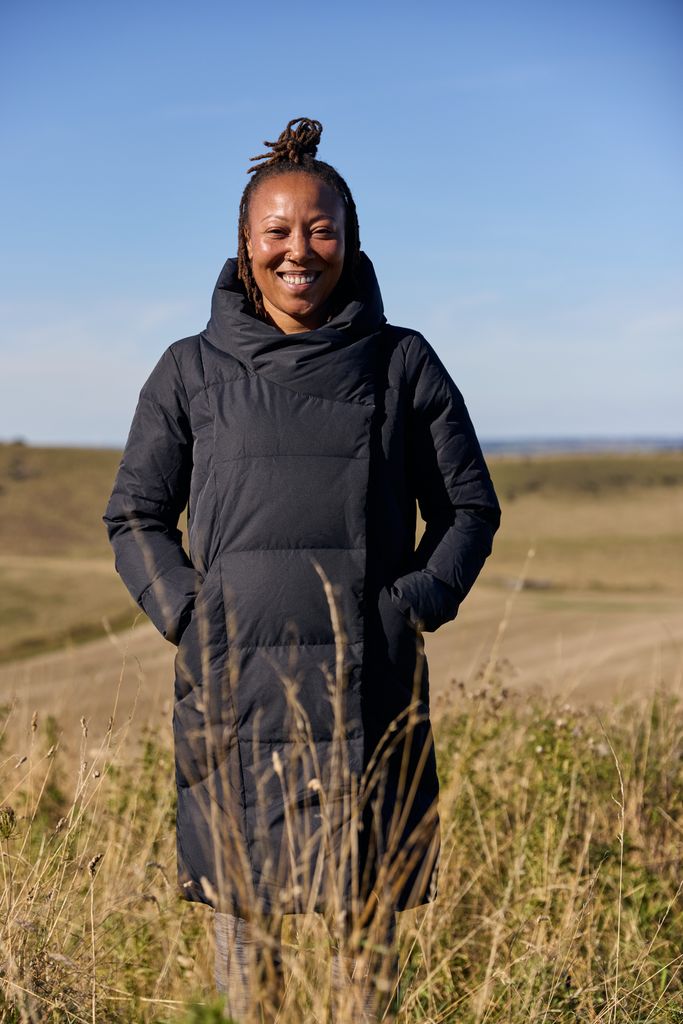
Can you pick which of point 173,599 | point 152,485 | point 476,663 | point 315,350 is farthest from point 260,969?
point 476,663

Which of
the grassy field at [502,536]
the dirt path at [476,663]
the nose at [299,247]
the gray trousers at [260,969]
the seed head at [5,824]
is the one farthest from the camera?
the grassy field at [502,536]

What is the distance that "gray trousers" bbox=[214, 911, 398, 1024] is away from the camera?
7.57ft

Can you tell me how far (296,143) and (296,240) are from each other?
0.95ft

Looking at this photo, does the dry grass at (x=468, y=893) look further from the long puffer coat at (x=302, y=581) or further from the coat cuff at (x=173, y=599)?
the coat cuff at (x=173, y=599)

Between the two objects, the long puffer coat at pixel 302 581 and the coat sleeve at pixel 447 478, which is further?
the coat sleeve at pixel 447 478

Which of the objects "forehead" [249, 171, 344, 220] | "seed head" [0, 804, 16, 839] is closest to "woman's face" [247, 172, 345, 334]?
"forehead" [249, 171, 344, 220]

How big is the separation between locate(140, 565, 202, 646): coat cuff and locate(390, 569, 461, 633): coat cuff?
1.58 feet

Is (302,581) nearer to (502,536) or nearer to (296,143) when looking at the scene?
(296,143)

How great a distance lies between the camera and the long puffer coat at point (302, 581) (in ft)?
7.70

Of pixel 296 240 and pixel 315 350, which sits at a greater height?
pixel 296 240

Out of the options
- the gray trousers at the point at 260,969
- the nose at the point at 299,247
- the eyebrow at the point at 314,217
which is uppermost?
the eyebrow at the point at 314,217

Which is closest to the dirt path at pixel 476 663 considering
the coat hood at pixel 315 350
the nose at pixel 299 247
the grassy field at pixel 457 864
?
the grassy field at pixel 457 864

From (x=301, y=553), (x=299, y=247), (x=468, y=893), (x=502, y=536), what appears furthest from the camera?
(x=502, y=536)

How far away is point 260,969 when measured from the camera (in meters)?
2.28
